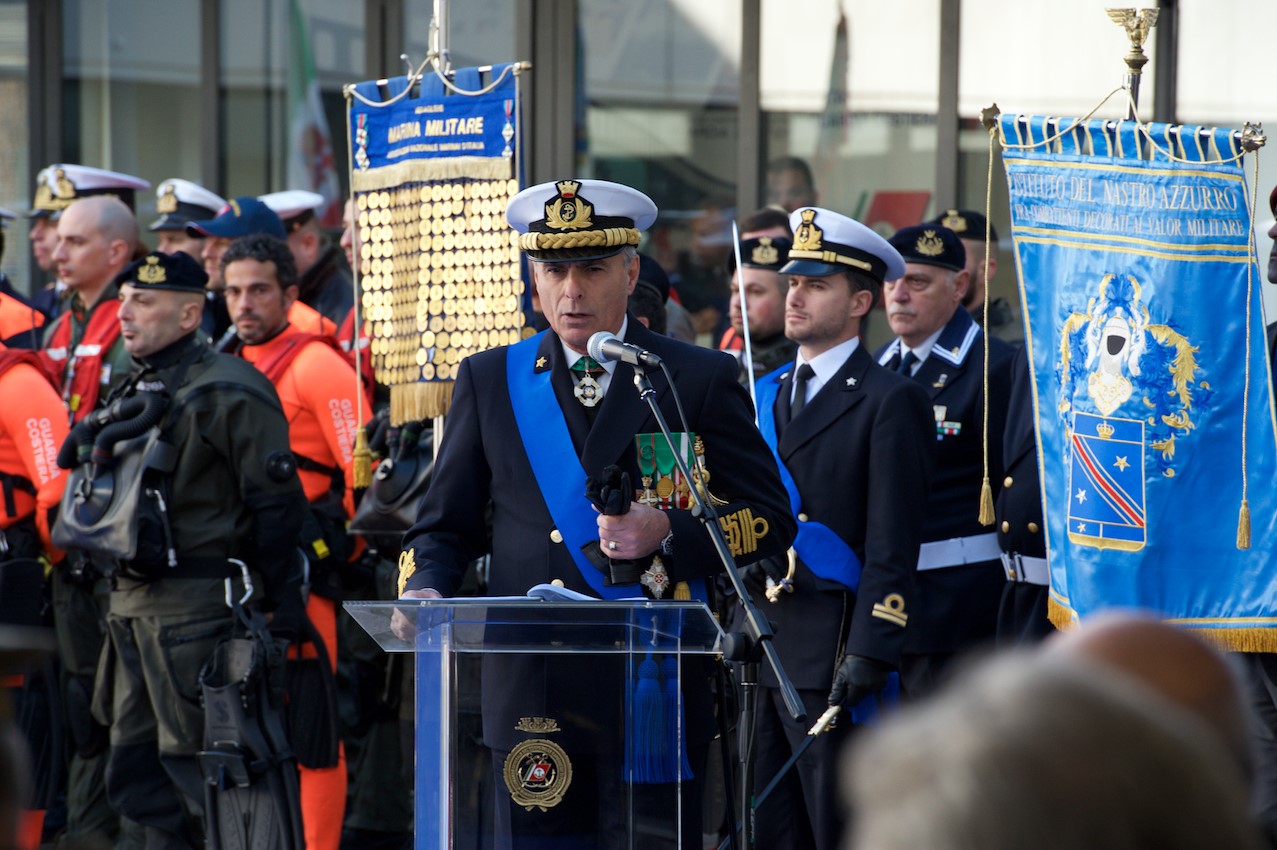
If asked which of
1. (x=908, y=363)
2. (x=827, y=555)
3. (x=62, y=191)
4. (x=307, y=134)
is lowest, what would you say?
(x=827, y=555)

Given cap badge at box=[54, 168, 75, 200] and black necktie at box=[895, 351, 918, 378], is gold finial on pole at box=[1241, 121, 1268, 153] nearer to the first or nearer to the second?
black necktie at box=[895, 351, 918, 378]

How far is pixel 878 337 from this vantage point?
9.00 metres

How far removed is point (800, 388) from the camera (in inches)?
212

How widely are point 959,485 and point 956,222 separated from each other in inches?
55.2

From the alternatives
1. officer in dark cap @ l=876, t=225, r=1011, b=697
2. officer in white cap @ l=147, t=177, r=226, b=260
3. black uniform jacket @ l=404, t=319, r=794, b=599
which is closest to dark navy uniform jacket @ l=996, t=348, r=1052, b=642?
officer in dark cap @ l=876, t=225, r=1011, b=697

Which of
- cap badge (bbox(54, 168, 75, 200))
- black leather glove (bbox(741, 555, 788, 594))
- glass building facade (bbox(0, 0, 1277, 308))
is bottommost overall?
black leather glove (bbox(741, 555, 788, 594))

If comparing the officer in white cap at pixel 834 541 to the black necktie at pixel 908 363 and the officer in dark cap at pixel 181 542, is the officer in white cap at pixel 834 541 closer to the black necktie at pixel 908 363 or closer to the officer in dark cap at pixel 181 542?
the black necktie at pixel 908 363

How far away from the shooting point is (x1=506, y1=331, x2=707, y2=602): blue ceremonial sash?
4.02 metres

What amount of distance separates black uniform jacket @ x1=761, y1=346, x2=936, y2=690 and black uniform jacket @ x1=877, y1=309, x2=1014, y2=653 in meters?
0.48

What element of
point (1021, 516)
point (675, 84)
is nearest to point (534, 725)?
point (1021, 516)

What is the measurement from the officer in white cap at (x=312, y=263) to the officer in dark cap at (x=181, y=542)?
2088 millimetres

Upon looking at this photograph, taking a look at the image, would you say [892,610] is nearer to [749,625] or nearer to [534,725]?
[749,625]

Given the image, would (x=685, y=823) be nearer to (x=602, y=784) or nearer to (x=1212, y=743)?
(x=602, y=784)

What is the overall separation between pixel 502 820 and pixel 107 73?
8.68 m
